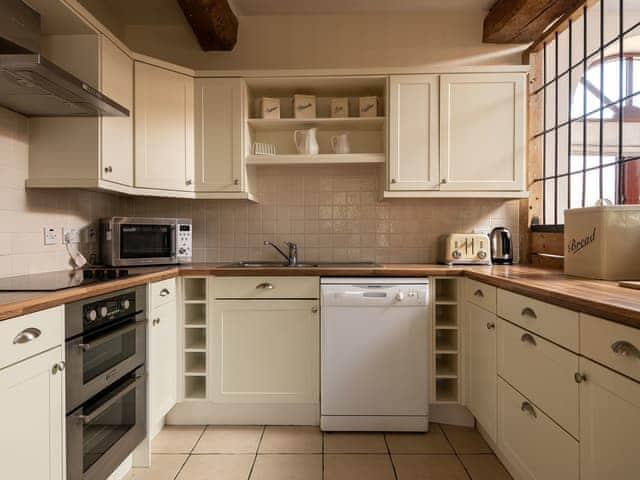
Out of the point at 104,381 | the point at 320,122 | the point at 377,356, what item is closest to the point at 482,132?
the point at 320,122

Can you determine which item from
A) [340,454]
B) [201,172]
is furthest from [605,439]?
[201,172]

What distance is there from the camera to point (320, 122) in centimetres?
260

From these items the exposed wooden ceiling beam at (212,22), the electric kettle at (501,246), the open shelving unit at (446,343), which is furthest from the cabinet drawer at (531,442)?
the exposed wooden ceiling beam at (212,22)

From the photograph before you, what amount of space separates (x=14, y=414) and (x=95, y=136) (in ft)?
4.60

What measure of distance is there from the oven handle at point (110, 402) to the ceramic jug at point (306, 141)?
1647 millimetres

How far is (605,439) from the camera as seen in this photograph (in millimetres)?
1099

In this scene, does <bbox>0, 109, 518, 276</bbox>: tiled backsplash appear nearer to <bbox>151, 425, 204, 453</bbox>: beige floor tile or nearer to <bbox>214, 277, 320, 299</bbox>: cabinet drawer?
<bbox>214, 277, 320, 299</bbox>: cabinet drawer

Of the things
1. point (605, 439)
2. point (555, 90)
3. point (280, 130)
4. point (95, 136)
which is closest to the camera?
point (605, 439)

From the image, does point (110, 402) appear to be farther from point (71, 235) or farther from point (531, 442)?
point (531, 442)

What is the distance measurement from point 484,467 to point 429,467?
273 mm

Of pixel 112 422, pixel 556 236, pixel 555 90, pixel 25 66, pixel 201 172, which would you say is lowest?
pixel 112 422

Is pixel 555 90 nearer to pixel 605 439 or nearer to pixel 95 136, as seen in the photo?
pixel 605 439

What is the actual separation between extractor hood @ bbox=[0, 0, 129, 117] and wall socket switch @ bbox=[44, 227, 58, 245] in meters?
0.59

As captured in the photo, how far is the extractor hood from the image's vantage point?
1.36 meters
